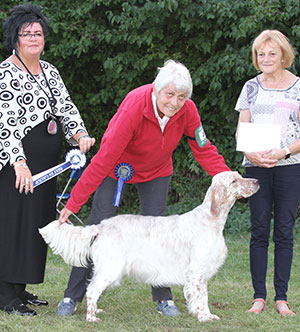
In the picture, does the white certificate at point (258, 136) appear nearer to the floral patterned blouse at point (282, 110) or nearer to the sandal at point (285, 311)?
the floral patterned blouse at point (282, 110)

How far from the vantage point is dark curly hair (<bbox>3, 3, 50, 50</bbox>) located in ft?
12.4

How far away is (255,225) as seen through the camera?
163 inches

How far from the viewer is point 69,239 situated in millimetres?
3807

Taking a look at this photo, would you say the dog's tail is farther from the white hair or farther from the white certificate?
the white certificate

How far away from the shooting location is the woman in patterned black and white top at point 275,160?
3.95 meters

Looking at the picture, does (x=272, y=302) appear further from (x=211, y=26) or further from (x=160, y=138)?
(x=211, y=26)

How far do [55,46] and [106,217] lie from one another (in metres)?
4.17

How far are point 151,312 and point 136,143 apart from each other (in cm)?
124

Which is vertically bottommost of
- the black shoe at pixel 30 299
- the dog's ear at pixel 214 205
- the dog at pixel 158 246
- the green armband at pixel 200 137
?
the black shoe at pixel 30 299

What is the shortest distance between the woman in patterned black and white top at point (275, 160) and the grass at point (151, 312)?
0.23m

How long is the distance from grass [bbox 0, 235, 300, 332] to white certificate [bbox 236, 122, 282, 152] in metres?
1.17

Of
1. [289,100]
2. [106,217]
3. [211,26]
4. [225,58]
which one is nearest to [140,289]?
[106,217]

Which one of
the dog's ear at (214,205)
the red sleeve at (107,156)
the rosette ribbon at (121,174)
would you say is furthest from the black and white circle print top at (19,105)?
the dog's ear at (214,205)

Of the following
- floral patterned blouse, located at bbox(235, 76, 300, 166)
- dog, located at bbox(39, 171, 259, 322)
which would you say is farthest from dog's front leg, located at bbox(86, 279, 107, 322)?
floral patterned blouse, located at bbox(235, 76, 300, 166)
